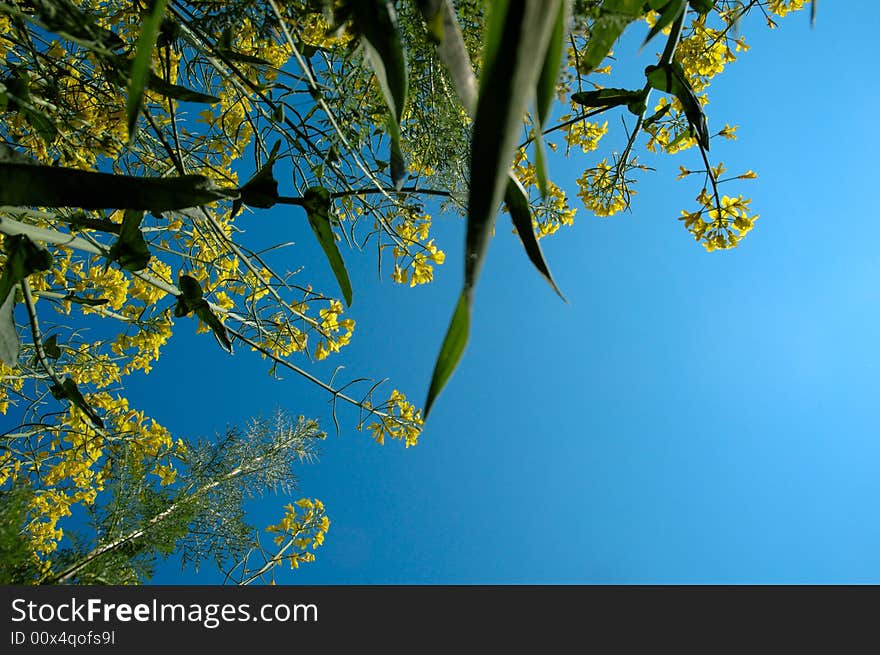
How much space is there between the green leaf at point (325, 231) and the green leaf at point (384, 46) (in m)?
0.28

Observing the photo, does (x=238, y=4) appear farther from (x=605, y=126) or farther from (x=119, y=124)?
(x=605, y=126)

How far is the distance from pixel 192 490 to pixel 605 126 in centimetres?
208

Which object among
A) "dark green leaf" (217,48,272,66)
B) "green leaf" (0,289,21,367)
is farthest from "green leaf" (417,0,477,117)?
"green leaf" (0,289,21,367)

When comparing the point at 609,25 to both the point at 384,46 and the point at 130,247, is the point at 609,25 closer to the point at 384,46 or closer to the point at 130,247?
the point at 384,46

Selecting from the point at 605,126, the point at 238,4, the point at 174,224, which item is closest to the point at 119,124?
the point at 174,224

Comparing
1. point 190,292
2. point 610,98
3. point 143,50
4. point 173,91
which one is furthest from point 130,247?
point 610,98

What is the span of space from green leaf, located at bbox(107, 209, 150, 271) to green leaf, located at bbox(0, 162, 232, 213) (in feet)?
1.10

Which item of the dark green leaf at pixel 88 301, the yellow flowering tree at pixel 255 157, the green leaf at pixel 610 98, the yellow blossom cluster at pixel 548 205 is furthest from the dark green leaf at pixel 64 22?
the yellow blossom cluster at pixel 548 205

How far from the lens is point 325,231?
62 centimetres

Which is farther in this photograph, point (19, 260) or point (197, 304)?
point (197, 304)

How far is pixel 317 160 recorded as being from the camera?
1346mm

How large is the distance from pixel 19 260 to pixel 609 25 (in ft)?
2.16

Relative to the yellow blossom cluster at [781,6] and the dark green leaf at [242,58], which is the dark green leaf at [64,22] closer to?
the dark green leaf at [242,58]

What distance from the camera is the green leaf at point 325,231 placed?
591mm
